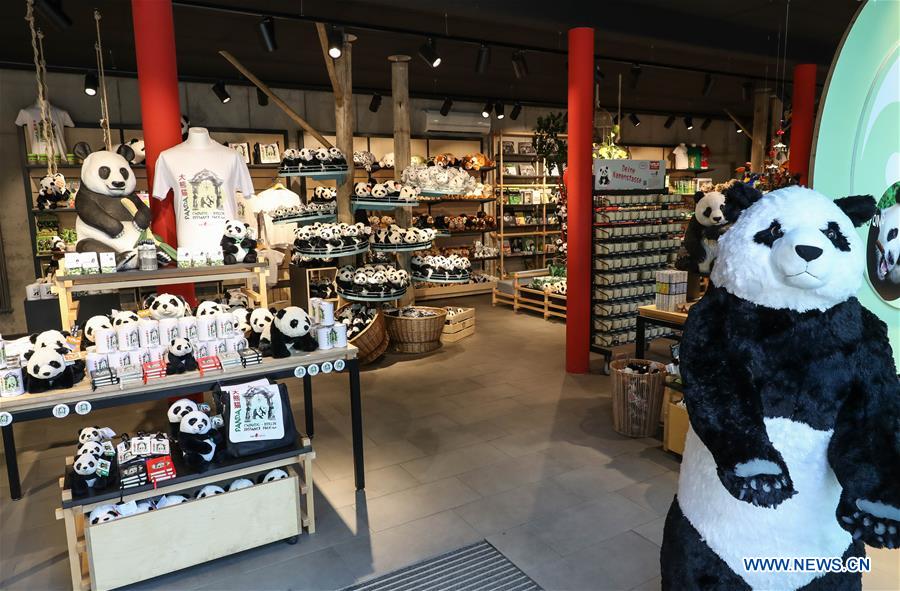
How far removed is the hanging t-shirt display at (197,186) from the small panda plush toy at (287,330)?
1.21 m

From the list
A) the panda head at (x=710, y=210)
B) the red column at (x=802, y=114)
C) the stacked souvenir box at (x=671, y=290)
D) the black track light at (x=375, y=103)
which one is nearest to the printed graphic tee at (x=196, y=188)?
the stacked souvenir box at (x=671, y=290)

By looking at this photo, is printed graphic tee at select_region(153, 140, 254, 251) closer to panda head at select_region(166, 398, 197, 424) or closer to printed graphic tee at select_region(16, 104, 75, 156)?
panda head at select_region(166, 398, 197, 424)

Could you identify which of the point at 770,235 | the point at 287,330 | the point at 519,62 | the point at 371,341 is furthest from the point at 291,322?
the point at 519,62

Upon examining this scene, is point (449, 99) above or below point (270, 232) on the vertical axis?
above

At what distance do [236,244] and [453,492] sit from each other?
2000 millimetres

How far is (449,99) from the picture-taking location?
9.38 metres

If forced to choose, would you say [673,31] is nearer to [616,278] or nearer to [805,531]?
[616,278]

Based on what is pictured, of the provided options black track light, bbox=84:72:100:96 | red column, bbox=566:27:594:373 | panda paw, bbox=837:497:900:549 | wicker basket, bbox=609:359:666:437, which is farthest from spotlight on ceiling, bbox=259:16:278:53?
panda paw, bbox=837:497:900:549

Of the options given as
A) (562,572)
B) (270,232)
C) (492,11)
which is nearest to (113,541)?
(562,572)

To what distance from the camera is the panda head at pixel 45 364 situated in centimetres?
263

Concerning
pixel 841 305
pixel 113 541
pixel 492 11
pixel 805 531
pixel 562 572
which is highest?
pixel 492 11

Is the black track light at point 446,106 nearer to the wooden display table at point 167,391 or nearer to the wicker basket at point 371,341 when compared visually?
the wicker basket at point 371,341

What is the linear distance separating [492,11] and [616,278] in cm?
267

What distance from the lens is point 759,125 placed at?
→ 10906mm
